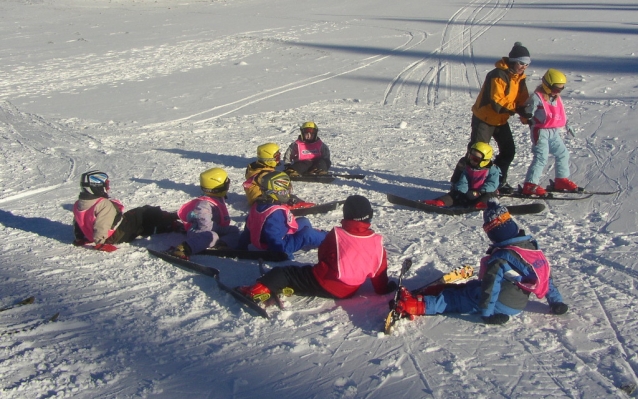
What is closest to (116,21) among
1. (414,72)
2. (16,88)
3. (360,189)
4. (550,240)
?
(16,88)

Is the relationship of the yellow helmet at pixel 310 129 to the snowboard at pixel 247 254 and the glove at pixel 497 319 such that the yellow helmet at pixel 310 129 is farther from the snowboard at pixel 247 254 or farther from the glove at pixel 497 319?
the glove at pixel 497 319

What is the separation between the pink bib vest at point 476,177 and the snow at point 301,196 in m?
0.53

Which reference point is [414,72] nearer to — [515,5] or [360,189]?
[360,189]

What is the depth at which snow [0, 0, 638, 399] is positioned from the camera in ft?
12.9

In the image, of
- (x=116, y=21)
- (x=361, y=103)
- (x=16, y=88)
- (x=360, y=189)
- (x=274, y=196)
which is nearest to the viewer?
Result: (x=274, y=196)

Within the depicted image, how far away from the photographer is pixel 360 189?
808 cm

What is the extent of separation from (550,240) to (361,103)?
7.23 metres

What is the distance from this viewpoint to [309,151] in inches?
333

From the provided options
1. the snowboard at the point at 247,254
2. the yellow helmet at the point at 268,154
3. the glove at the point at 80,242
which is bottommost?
the glove at the point at 80,242

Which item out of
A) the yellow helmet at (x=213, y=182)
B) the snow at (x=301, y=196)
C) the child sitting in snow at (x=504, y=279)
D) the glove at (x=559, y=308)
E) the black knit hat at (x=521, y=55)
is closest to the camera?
the snow at (x=301, y=196)

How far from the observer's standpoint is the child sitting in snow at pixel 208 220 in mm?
5945

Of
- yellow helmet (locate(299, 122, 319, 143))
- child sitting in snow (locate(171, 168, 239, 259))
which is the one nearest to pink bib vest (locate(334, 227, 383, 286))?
child sitting in snow (locate(171, 168, 239, 259))

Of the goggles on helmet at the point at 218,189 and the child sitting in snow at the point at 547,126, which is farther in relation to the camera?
the child sitting in snow at the point at 547,126

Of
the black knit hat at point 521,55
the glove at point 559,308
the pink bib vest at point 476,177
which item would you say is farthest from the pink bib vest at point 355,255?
the black knit hat at point 521,55
